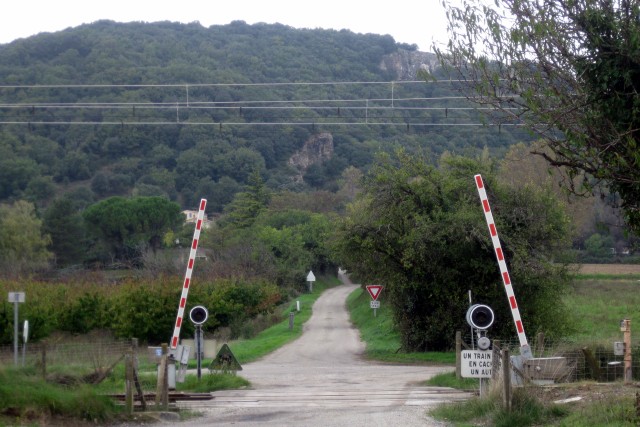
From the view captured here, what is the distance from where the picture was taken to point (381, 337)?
3978 centimetres

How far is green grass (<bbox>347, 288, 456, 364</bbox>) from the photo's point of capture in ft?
96.8

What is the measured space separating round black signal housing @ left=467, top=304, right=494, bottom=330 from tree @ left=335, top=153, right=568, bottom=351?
1427 centimetres

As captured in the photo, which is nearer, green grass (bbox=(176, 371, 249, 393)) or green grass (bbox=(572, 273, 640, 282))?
green grass (bbox=(176, 371, 249, 393))

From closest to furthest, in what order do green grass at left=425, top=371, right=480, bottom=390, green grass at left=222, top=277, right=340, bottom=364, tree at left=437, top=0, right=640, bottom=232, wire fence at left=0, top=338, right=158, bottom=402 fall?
tree at left=437, top=0, right=640, bottom=232 < wire fence at left=0, top=338, right=158, bottom=402 < green grass at left=425, top=371, right=480, bottom=390 < green grass at left=222, top=277, right=340, bottom=364

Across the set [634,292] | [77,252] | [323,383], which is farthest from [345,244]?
[77,252]

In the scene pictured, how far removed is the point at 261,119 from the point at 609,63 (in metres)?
94.9

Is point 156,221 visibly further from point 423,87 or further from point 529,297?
point 529,297

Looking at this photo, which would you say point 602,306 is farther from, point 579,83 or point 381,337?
point 579,83

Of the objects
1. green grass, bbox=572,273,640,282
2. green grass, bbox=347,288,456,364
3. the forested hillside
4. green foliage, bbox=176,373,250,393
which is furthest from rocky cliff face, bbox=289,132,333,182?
green foliage, bbox=176,373,250,393

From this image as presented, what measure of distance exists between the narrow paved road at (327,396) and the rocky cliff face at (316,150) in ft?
275

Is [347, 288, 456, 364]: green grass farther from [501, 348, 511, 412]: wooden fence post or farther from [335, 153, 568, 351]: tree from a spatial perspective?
[501, 348, 511, 412]: wooden fence post

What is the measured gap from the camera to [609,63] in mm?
9828

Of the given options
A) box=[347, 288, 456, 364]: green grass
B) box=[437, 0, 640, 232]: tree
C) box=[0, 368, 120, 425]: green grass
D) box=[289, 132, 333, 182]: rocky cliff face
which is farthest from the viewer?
box=[289, 132, 333, 182]: rocky cliff face

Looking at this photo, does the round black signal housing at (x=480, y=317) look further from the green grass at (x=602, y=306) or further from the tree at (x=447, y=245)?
the green grass at (x=602, y=306)
